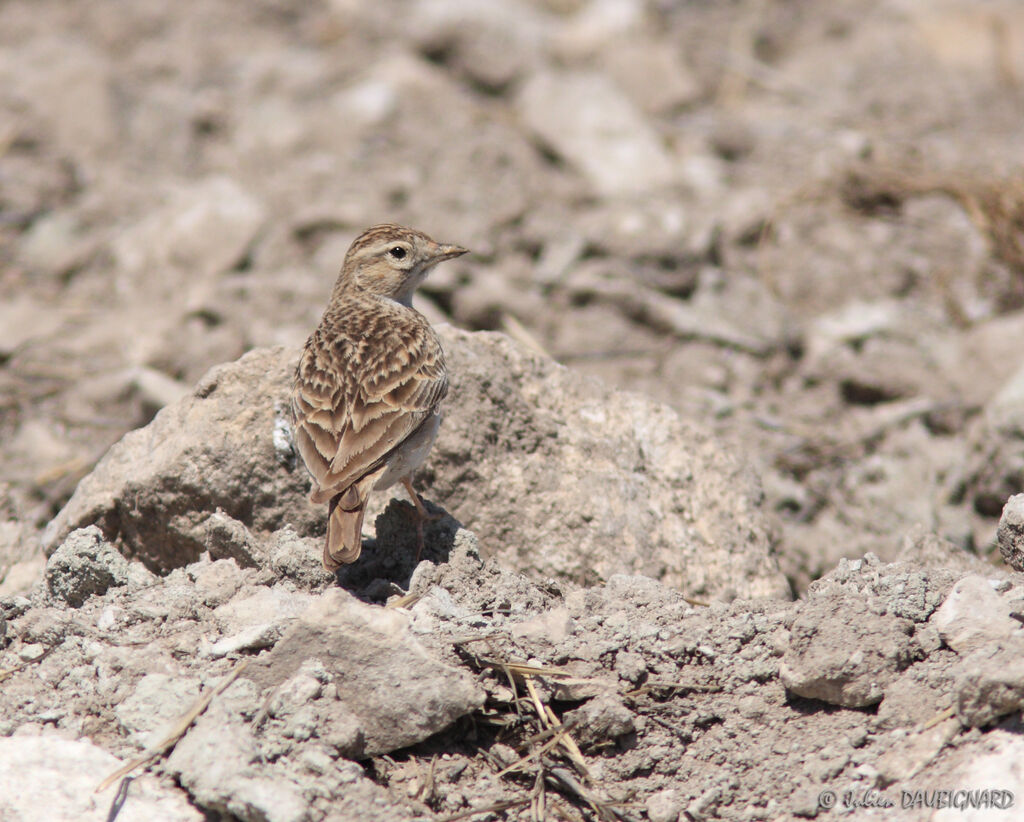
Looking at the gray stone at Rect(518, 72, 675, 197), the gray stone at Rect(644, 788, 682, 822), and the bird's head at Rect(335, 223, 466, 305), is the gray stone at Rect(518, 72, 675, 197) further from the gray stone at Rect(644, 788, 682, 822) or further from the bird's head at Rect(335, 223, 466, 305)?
the gray stone at Rect(644, 788, 682, 822)

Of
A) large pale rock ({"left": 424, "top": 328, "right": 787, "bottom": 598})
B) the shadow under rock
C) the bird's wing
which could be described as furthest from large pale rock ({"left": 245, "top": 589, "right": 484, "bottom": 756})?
large pale rock ({"left": 424, "top": 328, "right": 787, "bottom": 598})

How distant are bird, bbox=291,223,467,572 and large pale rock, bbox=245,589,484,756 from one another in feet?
1.34

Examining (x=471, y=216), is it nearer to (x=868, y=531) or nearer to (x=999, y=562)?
(x=868, y=531)

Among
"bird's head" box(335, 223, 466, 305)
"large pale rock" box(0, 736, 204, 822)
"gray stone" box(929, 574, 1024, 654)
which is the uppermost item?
"bird's head" box(335, 223, 466, 305)

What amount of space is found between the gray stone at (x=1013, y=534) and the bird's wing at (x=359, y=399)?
7.47 feet

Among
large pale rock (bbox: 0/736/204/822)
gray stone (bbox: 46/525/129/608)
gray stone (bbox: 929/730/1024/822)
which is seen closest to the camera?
gray stone (bbox: 929/730/1024/822)

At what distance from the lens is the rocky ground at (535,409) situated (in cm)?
396

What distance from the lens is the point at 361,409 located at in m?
4.88

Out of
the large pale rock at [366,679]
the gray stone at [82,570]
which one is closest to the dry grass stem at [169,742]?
the large pale rock at [366,679]

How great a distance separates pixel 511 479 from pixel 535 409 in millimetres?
401

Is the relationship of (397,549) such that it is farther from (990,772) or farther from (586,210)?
(586,210)

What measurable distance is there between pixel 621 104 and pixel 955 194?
2955 mm

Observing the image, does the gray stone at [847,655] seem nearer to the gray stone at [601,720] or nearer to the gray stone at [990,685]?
the gray stone at [990,685]

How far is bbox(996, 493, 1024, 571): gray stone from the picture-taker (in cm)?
450
